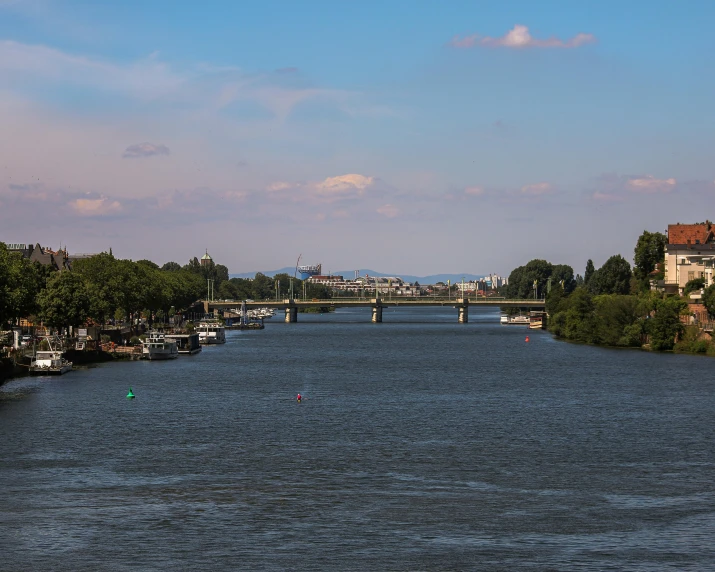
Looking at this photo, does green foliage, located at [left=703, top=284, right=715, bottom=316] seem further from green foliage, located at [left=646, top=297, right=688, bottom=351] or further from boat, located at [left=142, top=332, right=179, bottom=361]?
boat, located at [left=142, top=332, right=179, bottom=361]

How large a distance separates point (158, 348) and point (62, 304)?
56.3ft

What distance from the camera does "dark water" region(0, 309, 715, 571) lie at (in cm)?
4578

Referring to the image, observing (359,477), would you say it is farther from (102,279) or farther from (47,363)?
(102,279)

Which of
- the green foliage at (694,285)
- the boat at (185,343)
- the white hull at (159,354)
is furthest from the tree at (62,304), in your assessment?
the green foliage at (694,285)

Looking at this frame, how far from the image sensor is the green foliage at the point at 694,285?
182 m

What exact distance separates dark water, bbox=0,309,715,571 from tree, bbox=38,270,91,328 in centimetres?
3260

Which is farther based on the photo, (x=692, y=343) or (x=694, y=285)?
(x=694, y=285)

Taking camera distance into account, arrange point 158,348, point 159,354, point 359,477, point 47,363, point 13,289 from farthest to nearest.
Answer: point 158,348
point 159,354
point 47,363
point 13,289
point 359,477

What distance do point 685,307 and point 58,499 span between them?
129 m

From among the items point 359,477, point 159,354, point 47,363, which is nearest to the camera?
point 359,477

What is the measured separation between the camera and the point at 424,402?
9681cm

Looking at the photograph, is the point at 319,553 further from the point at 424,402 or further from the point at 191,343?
the point at 191,343

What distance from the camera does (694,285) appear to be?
603 ft

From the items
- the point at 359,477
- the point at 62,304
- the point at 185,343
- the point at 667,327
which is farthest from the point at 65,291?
the point at 359,477
